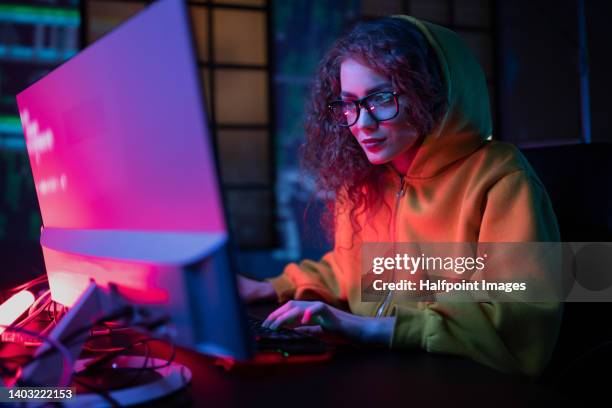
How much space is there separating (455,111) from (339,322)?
0.45m

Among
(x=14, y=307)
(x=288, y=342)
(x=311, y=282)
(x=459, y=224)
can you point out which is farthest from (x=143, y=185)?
(x=311, y=282)

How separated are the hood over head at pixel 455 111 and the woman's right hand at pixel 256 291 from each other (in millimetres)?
420

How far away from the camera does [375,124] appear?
977 millimetres

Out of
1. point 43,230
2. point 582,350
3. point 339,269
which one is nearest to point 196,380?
point 43,230

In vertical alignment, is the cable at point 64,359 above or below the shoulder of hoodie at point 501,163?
below

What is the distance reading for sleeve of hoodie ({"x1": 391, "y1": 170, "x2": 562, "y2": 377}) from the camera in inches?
30.1

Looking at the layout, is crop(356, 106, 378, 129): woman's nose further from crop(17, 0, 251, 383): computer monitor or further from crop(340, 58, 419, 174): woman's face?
crop(17, 0, 251, 383): computer monitor

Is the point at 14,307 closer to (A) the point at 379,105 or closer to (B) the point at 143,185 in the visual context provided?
(B) the point at 143,185

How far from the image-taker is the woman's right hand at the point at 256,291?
1.18m

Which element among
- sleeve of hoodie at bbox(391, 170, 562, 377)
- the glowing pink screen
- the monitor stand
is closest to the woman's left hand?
sleeve of hoodie at bbox(391, 170, 562, 377)

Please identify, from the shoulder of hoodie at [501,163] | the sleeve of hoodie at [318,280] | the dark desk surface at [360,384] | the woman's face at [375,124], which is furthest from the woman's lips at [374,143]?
the dark desk surface at [360,384]

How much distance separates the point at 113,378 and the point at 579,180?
3.06 ft

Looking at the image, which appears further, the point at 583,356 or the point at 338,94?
the point at 338,94

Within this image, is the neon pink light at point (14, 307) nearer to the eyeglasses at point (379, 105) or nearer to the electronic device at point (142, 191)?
the electronic device at point (142, 191)
